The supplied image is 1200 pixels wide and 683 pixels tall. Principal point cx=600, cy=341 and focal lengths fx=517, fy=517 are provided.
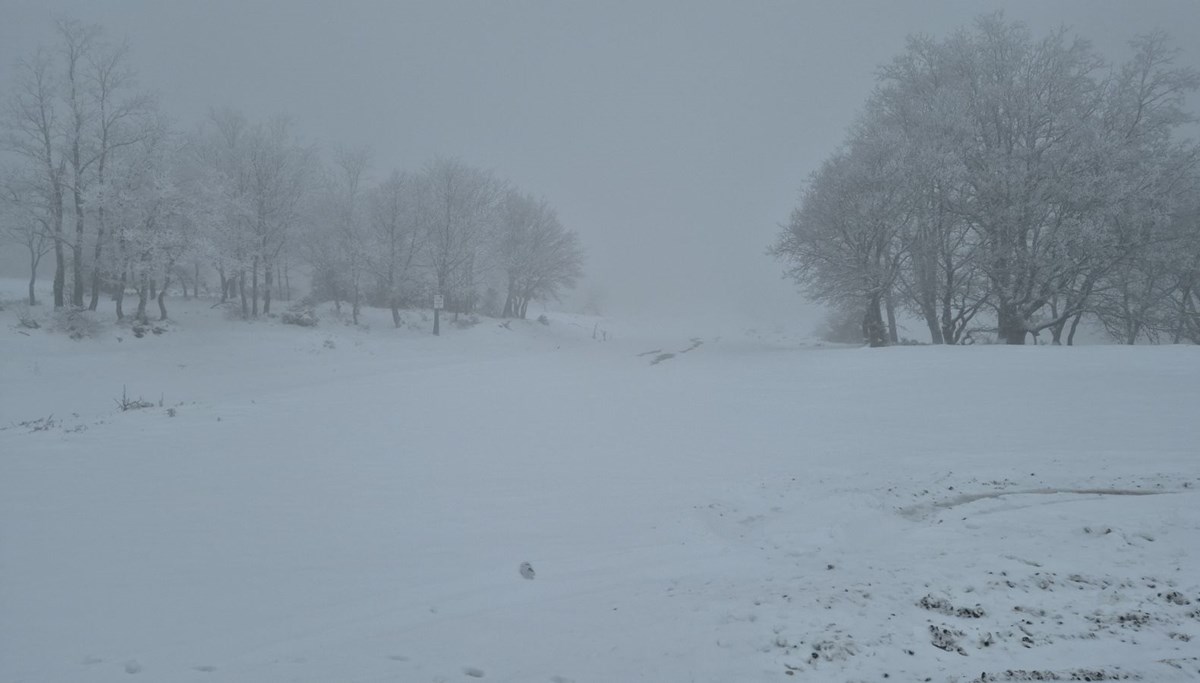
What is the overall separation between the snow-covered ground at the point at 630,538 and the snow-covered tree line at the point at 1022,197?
685 cm

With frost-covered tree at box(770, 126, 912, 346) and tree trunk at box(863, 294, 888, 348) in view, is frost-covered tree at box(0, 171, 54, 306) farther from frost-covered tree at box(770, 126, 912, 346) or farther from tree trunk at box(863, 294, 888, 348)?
tree trunk at box(863, 294, 888, 348)

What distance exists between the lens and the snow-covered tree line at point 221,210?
74.9 feet

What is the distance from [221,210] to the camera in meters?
27.1

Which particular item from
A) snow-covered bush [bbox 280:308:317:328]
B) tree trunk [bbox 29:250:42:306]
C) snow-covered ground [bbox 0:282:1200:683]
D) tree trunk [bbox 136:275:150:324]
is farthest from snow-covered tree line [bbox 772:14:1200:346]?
tree trunk [bbox 29:250:42:306]

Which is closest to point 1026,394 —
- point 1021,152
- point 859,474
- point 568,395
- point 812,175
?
point 859,474

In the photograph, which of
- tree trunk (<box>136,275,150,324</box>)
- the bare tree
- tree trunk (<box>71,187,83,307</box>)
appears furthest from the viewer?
tree trunk (<box>136,275,150,324</box>)

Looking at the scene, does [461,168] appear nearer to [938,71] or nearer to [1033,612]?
[938,71]

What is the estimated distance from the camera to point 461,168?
125ft

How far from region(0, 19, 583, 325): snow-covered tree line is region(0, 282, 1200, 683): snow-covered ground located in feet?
61.2

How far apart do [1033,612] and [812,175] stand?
906 inches

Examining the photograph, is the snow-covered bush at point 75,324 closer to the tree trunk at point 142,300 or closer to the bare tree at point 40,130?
the tree trunk at point 142,300

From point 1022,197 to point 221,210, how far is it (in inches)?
1401

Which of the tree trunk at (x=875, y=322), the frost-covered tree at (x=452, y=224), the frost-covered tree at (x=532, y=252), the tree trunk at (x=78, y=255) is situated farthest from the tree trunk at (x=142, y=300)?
the tree trunk at (x=875, y=322)

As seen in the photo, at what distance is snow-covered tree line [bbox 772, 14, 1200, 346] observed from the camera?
56.3 ft
